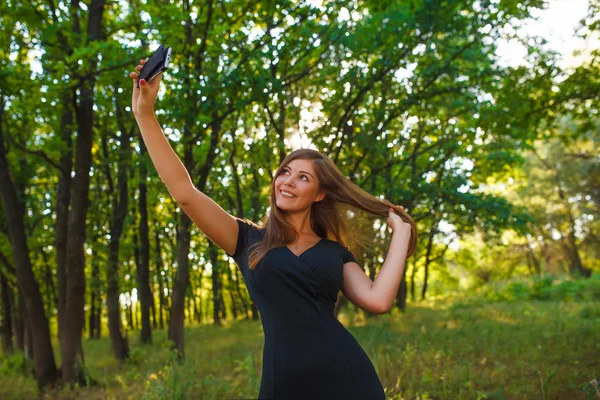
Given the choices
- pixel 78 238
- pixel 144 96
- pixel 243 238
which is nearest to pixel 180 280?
pixel 78 238

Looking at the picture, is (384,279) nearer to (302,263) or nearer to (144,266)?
(302,263)

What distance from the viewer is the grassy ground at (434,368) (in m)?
7.38

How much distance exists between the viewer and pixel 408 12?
9.59 m

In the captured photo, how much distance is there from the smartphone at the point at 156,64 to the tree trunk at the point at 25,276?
8.87 meters

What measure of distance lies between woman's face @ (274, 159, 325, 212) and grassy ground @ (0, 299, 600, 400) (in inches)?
148

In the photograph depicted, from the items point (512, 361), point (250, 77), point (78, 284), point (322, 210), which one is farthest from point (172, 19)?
point (512, 361)

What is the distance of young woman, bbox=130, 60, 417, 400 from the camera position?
8.39 feet

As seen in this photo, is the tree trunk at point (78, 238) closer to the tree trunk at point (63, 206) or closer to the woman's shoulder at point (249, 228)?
the tree trunk at point (63, 206)

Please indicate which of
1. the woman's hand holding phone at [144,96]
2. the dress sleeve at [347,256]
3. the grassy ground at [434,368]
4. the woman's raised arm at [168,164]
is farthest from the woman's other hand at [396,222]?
the grassy ground at [434,368]

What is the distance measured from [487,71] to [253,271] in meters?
10.0

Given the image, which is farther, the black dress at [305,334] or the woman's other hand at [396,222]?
the woman's other hand at [396,222]

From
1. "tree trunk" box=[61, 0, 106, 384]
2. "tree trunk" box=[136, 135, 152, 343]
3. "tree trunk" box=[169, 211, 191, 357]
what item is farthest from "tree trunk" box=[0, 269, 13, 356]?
"tree trunk" box=[61, 0, 106, 384]

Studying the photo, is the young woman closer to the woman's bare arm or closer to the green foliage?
the woman's bare arm

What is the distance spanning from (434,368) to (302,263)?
672 centimetres
